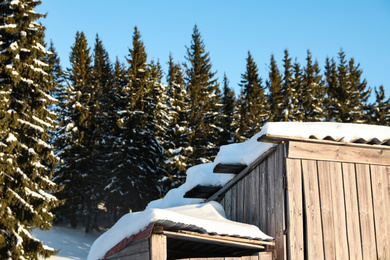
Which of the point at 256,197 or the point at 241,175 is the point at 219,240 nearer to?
the point at 256,197

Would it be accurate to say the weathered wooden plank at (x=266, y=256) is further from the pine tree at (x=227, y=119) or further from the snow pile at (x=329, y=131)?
the pine tree at (x=227, y=119)

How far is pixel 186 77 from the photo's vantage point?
3750 cm

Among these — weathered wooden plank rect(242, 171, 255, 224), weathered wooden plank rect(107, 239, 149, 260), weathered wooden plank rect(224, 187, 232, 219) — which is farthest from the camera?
weathered wooden plank rect(224, 187, 232, 219)

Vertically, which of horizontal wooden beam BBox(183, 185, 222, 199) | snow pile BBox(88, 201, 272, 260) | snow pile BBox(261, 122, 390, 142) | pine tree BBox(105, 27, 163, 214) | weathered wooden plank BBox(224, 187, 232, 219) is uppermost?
pine tree BBox(105, 27, 163, 214)

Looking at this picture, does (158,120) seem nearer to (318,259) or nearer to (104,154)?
(104,154)

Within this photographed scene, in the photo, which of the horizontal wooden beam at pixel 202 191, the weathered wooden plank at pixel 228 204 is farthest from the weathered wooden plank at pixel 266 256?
the horizontal wooden beam at pixel 202 191

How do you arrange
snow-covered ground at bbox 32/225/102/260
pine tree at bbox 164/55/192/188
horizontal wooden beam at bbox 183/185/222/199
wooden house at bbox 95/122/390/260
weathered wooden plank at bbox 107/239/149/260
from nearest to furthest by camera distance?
weathered wooden plank at bbox 107/239/149/260 → wooden house at bbox 95/122/390/260 → horizontal wooden beam at bbox 183/185/222/199 → snow-covered ground at bbox 32/225/102/260 → pine tree at bbox 164/55/192/188

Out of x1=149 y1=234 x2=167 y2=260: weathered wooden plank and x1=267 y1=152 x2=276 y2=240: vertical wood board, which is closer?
x1=149 y1=234 x2=167 y2=260: weathered wooden plank

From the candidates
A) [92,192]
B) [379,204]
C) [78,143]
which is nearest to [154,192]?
[92,192]

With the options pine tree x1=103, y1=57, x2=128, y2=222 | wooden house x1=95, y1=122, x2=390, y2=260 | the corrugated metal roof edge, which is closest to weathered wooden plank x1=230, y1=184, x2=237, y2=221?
wooden house x1=95, y1=122, x2=390, y2=260

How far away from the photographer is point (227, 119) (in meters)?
41.0

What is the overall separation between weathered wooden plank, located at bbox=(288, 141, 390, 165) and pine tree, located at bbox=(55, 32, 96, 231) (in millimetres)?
27839

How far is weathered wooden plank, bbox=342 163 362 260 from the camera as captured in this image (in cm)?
755

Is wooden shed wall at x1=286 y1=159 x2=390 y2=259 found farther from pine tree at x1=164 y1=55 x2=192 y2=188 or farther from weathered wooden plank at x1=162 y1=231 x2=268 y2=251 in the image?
pine tree at x1=164 y1=55 x2=192 y2=188
